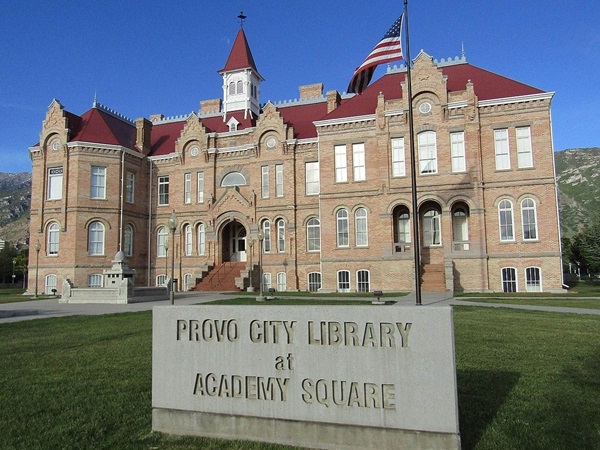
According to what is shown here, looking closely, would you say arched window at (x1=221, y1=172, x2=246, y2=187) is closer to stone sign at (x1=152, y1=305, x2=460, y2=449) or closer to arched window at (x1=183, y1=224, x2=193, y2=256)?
arched window at (x1=183, y1=224, x2=193, y2=256)

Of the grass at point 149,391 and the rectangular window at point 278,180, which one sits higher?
the rectangular window at point 278,180

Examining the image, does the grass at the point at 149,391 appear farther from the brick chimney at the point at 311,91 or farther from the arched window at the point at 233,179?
the brick chimney at the point at 311,91

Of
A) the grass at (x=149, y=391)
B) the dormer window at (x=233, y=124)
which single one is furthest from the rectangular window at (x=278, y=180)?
the grass at (x=149, y=391)

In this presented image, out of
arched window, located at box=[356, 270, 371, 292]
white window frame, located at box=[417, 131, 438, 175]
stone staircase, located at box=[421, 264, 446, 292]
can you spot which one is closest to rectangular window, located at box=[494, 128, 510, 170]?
white window frame, located at box=[417, 131, 438, 175]

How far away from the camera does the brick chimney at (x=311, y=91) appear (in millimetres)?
40875

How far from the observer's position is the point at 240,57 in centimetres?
4419

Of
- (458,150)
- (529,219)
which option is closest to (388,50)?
(458,150)

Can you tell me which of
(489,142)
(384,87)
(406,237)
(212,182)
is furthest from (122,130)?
(489,142)

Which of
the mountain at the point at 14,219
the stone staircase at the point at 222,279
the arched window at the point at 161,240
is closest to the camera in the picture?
the stone staircase at the point at 222,279

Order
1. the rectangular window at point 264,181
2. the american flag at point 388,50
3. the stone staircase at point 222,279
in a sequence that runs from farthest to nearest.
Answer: the rectangular window at point 264,181 → the stone staircase at point 222,279 → the american flag at point 388,50

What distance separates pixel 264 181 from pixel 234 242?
611 cm

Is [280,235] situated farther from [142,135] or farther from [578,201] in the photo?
[578,201]

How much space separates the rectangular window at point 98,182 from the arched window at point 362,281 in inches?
820

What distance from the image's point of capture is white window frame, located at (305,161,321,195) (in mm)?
34375
